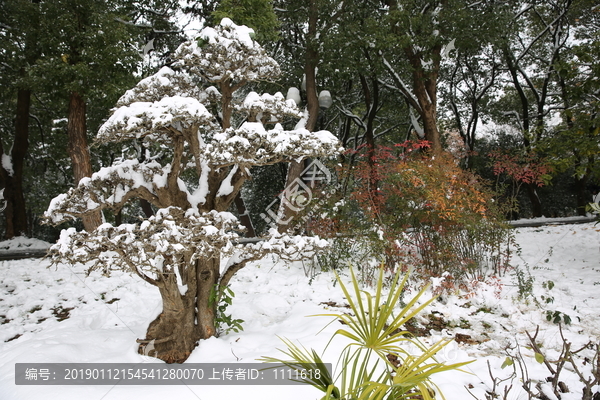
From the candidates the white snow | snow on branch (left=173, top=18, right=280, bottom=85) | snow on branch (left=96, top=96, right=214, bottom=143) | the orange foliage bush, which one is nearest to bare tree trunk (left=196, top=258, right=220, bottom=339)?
snow on branch (left=96, top=96, right=214, bottom=143)

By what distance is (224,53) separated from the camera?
329cm

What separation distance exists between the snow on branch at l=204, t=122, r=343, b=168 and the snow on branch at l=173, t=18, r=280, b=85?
78 cm

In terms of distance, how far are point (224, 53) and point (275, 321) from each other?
2806mm

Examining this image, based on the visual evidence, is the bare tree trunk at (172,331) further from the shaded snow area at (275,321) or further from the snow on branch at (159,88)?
the snow on branch at (159,88)

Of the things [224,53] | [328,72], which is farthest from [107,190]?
[328,72]

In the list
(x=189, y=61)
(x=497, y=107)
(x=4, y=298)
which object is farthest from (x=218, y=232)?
(x=497, y=107)

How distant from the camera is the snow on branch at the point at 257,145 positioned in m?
2.82

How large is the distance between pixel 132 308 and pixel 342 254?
9.64ft

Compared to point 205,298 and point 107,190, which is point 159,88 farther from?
point 205,298

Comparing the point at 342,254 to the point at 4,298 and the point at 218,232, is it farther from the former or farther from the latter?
the point at 4,298

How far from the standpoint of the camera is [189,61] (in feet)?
10.9

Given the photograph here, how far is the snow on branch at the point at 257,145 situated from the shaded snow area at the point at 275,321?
1.63 metres

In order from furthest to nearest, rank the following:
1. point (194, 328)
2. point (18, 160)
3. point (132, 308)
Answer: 1. point (18, 160)
2. point (132, 308)
3. point (194, 328)

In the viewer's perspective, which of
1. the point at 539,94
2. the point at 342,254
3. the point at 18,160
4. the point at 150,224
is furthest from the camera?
the point at 539,94
